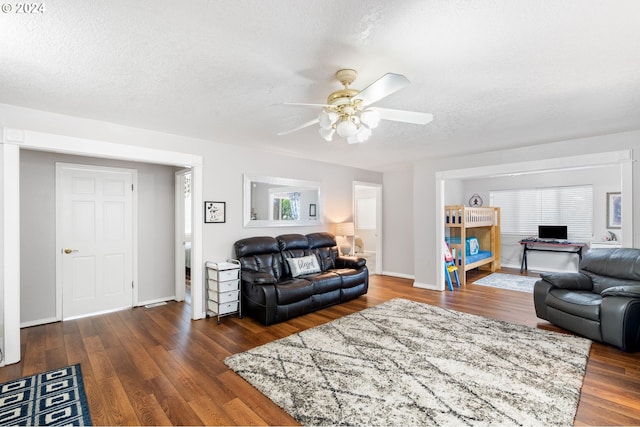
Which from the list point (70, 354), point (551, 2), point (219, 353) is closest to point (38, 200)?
point (70, 354)

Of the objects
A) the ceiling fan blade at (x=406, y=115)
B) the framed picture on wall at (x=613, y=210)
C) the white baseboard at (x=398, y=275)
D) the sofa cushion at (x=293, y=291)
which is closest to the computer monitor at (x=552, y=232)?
the framed picture on wall at (x=613, y=210)

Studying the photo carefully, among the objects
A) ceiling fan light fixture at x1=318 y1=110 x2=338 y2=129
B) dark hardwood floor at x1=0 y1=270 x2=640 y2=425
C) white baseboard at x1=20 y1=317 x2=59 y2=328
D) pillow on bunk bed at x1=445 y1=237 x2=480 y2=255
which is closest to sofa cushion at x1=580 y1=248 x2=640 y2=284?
dark hardwood floor at x1=0 y1=270 x2=640 y2=425

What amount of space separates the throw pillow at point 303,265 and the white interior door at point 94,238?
7.91 ft

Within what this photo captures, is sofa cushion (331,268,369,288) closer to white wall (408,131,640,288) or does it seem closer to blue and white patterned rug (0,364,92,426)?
white wall (408,131,640,288)

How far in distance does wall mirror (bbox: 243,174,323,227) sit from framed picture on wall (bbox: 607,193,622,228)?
20.1 ft

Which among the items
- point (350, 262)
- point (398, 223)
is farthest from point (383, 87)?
point (398, 223)

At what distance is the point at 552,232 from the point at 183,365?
25.9ft

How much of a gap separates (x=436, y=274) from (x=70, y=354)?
526 cm

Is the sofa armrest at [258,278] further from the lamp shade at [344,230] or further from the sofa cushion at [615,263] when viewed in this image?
Result: the sofa cushion at [615,263]

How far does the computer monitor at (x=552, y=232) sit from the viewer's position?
6.84 m

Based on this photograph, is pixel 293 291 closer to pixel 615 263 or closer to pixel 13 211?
pixel 13 211

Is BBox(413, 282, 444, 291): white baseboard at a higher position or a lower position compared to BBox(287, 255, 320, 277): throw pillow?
lower

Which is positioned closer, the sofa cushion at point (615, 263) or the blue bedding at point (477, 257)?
the sofa cushion at point (615, 263)

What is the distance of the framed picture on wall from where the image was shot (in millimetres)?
6293
